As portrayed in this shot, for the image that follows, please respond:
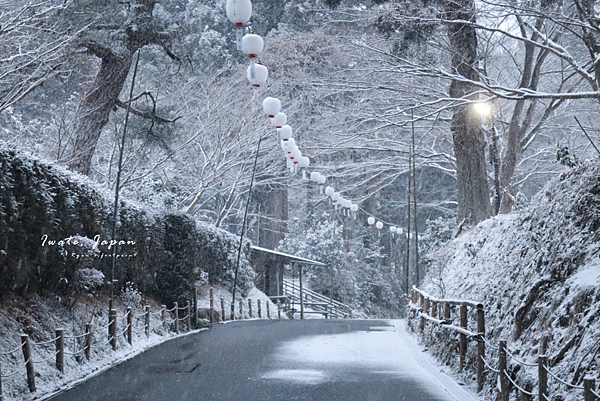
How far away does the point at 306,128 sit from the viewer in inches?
1075

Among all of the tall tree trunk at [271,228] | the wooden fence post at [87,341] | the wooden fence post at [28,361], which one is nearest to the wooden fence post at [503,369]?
the wooden fence post at [28,361]

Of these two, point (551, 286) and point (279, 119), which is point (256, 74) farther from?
point (551, 286)

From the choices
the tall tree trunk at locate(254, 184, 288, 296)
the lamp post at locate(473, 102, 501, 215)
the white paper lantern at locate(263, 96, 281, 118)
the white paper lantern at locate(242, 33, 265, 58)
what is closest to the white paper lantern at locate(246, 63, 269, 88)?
the white paper lantern at locate(242, 33, 265, 58)

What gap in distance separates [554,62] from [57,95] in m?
18.7

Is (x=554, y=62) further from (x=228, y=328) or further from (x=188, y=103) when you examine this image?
(x=228, y=328)

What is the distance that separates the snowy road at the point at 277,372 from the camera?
7719 mm

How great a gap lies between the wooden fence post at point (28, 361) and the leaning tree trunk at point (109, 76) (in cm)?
889

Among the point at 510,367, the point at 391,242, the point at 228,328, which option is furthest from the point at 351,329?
the point at 391,242

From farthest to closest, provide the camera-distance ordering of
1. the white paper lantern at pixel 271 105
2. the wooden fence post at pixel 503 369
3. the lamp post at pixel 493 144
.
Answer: the lamp post at pixel 493 144 < the white paper lantern at pixel 271 105 < the wooden fence post at pixel 503 369

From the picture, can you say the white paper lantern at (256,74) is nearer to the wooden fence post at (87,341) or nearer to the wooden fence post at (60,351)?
the wooden fence post at (87,341)

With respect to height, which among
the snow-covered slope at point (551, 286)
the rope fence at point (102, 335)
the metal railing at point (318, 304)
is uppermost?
the snow-covered slope at point (551, 286)

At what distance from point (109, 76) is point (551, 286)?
13318mm

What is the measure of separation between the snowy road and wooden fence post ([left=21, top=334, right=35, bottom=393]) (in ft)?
1.27

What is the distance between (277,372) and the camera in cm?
929
